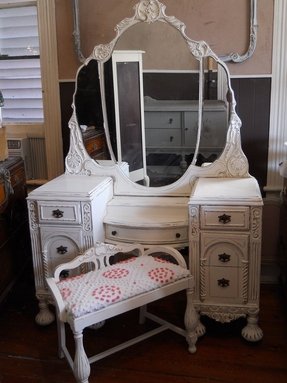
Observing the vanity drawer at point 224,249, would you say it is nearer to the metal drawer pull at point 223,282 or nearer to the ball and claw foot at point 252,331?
the metal drawer pull at point 223,282

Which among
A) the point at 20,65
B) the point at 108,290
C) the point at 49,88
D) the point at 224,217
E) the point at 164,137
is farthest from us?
the point at 20,65

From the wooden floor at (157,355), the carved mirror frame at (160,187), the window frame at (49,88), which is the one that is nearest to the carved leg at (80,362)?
the wooden floor at (157,355)

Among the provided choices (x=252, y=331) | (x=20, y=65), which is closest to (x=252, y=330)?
(x=252, y=331)

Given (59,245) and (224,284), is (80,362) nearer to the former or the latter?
(59,245)

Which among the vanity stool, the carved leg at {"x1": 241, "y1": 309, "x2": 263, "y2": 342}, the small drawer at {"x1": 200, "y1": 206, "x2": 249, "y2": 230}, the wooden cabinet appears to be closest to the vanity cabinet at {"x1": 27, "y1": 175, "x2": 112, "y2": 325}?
the vanity stool

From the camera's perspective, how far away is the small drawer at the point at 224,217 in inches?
84.2

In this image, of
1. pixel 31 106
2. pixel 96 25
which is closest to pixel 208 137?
pixel 96 25

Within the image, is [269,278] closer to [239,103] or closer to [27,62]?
[239,103]

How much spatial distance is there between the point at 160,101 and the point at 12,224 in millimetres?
1089

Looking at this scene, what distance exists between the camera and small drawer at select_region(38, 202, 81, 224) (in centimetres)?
228

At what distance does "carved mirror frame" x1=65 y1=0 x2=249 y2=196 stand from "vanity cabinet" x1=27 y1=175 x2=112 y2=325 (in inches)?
6.9

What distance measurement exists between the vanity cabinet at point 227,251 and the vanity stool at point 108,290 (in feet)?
0.41

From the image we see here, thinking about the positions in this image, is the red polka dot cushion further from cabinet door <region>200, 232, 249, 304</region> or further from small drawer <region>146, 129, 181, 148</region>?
small drawer <region>146, 129, 181, 148</region>

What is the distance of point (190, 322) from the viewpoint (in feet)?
7.11
